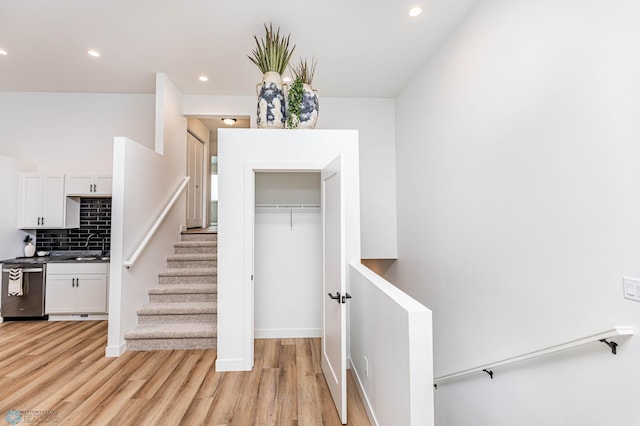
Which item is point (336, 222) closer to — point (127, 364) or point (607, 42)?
point (607, 42)

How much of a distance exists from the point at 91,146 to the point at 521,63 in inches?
224

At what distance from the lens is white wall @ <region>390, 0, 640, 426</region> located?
152 centimetres

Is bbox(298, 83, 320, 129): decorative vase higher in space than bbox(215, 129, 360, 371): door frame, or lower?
higher

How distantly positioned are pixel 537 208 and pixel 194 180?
230 inches

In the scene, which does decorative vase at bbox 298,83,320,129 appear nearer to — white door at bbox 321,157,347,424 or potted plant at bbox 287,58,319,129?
potted plant at bbox 287,58,319,129

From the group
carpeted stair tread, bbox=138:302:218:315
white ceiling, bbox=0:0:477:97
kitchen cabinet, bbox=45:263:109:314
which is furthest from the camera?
kitchen cabinet, bbox=45:263:109:314

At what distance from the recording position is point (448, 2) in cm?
268

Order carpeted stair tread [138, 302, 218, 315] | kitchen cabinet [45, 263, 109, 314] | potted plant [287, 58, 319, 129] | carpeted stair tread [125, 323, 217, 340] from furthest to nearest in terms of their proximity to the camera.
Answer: kitchen cabinet [45, 263, 109, 314]
carpeted stair tread [138, 302, 218, 315]
carpeted stair tread [125, 323, 217, 340]
potted plant [287, 58, 319, 129]

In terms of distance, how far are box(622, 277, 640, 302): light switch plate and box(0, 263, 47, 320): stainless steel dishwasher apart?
580 centimetres

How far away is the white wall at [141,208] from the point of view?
3.16 meters

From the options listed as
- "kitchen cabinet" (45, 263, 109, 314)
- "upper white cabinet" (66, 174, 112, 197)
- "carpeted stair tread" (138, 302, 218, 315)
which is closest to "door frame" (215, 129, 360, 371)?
"carpeted stair tread" (138, 302, 218, 315)

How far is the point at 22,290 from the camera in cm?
397

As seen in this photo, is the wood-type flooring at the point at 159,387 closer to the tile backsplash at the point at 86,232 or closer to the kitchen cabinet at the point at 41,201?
the tile backsplash at the point at 86,232

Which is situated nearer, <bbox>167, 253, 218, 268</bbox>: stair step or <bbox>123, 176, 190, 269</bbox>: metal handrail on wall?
<bbox>123, 176, 190, 269</bbox>: metal handrail on wall
